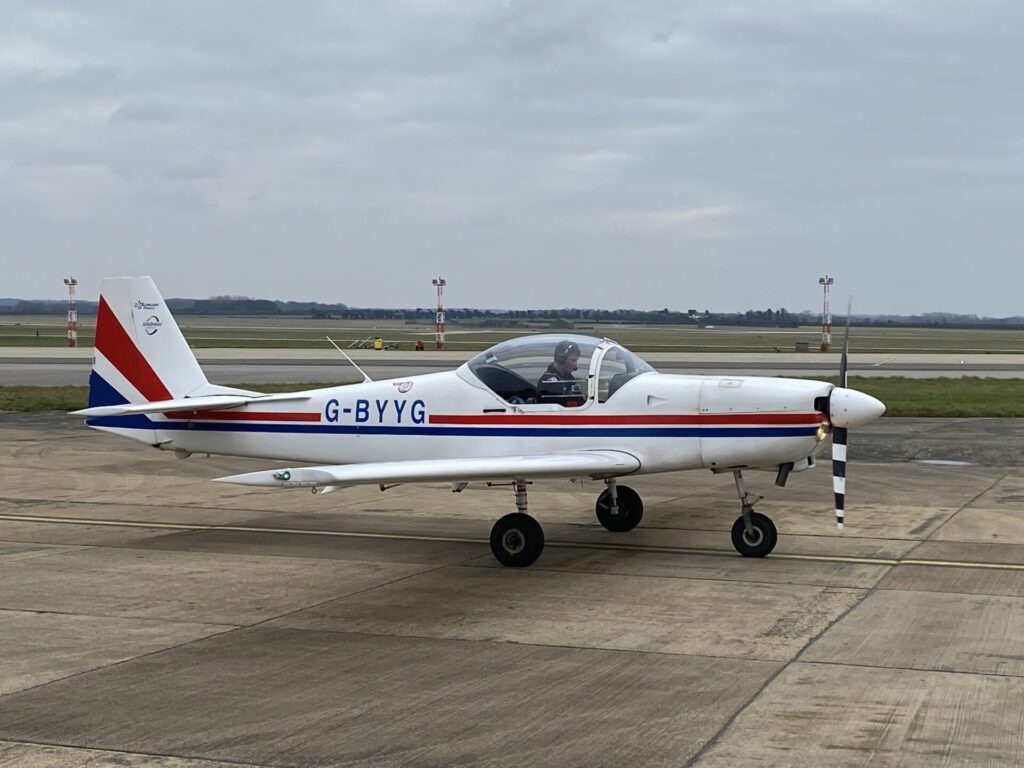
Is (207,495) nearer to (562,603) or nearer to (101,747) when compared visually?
(562,603)

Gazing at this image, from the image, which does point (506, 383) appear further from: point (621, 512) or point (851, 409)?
point (851, 409)

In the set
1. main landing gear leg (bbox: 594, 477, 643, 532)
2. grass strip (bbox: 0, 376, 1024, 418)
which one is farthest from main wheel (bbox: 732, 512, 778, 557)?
grass strip (bbox: 0, 376, 1024, 418)

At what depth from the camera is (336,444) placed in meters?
13.4

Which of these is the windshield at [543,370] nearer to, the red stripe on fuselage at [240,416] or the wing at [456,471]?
the wing at [456,471]

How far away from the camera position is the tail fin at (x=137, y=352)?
14305mm

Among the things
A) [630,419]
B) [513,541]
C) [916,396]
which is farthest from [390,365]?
[513,541]

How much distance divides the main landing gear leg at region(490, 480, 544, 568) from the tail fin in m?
4.59

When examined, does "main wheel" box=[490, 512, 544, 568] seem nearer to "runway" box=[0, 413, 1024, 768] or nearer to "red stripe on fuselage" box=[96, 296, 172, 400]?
"runway" box=[0, 413, 1024, 768]

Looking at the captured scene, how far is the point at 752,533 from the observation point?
12039mm

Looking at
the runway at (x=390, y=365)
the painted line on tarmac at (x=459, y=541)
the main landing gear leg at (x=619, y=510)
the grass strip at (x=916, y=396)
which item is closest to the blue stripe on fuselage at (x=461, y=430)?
the painted line on tarmac at (x=459, y=541)

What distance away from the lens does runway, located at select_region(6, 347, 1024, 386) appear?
41906mm

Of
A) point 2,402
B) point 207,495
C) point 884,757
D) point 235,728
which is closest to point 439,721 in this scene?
point 235,728

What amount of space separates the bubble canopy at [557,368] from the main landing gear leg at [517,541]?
3.81ft

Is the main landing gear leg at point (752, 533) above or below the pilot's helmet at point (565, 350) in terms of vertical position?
below
